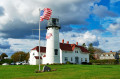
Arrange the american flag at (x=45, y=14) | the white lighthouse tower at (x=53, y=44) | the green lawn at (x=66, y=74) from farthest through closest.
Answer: the white lighthouse tower at (x=53, y=44) → the american flag at (x=45, y=14) → the green lawn at (x=66, y=74)

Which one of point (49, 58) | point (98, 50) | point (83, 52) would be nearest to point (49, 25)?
point (49, 58)

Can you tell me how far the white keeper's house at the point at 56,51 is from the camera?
46.7 meters

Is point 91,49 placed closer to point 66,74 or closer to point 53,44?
point 53,44

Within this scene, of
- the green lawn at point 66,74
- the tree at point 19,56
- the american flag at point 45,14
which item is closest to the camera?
the green lawn at point 66,74

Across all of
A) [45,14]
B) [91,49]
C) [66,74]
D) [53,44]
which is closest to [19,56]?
[91,49]

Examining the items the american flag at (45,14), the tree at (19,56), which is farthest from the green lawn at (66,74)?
the tree at (19,56)

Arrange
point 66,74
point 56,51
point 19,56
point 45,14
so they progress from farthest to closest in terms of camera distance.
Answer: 1. point 19,56
2. point 56,51
3. point 45,14
4. point 66,74

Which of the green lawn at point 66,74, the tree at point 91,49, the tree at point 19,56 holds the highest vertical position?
the tree at point 91,49

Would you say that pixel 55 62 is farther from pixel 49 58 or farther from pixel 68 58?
pixel 68 58

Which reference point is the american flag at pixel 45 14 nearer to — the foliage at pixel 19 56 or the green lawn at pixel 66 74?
the green lawn at pixel 66 74

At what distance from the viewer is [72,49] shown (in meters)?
55.0

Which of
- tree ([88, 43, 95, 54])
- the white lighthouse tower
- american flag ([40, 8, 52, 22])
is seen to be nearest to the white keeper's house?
the white lighthouse tower

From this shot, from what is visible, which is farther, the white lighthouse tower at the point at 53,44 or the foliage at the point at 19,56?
the foliage at the point at 19,56

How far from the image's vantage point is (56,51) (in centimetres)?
4703
